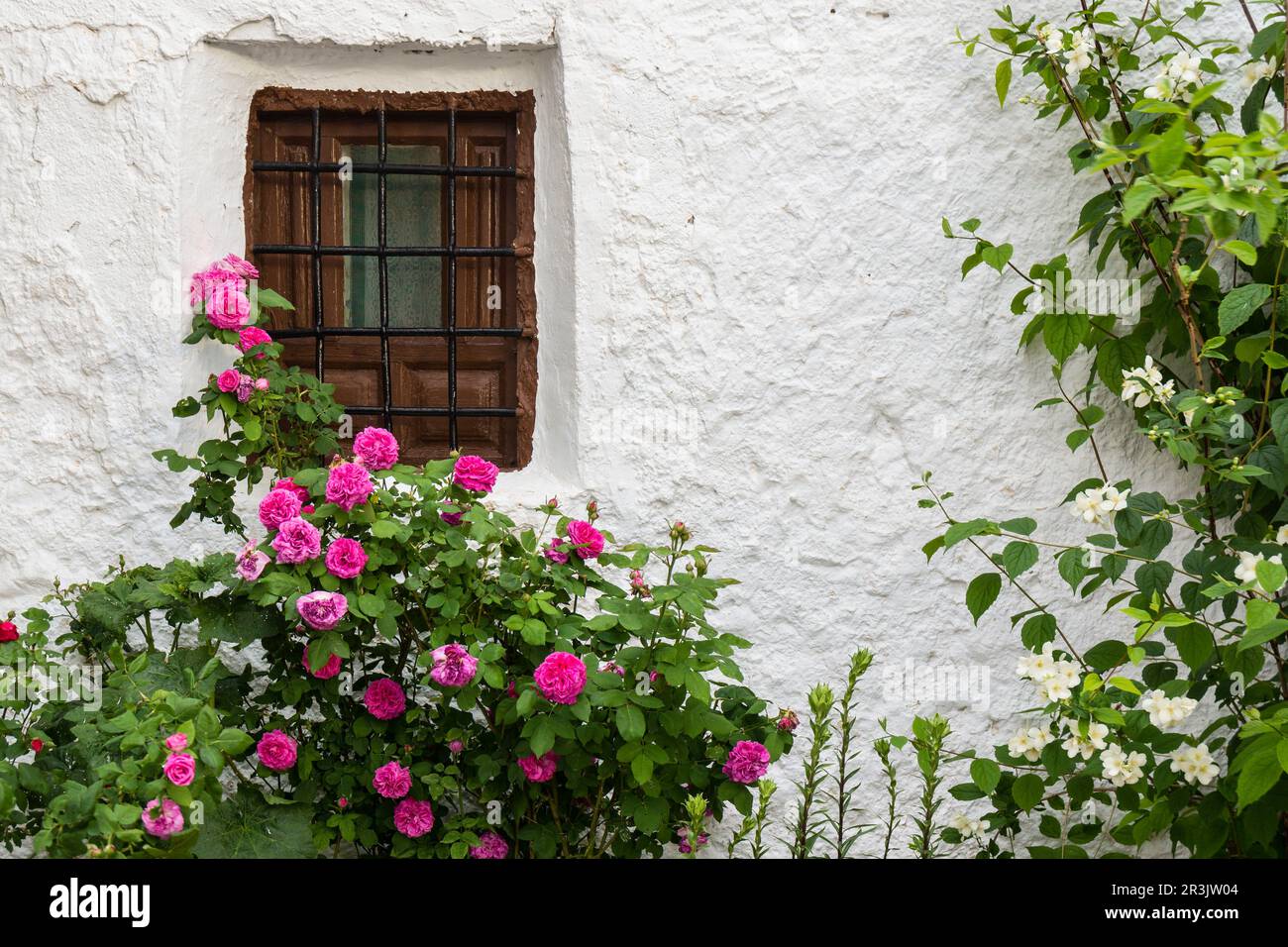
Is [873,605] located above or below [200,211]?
below

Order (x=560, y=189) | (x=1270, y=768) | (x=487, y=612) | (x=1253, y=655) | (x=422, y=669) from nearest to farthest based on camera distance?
(x=1270, y=768) → (x=1253, y=655) → (x=487, y=612) → (x=422, y=669) → (x=560, y=189)

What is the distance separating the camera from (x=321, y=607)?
7.81 feet

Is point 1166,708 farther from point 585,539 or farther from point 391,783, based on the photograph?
point 391,783

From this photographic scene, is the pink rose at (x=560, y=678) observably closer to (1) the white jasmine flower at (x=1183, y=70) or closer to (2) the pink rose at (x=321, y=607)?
(2) the pink rose at (x=321, y=607)

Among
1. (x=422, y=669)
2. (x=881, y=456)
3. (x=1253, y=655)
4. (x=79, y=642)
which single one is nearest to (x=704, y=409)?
(x=881, y=456)

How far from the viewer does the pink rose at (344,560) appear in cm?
243

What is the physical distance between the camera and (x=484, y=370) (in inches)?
130

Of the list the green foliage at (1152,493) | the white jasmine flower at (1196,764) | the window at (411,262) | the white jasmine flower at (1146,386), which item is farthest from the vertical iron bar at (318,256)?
the white jasmine flower at (1196,764)

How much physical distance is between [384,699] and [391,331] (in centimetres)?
108

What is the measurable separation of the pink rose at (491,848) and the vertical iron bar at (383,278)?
3.92 feet

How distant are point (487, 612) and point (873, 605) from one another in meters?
1.07

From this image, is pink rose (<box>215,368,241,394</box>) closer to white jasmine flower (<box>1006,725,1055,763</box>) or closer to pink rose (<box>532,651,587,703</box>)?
pink rose (<box>532,651,587,703</box>)

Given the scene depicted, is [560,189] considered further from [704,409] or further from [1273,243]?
[1273,243]

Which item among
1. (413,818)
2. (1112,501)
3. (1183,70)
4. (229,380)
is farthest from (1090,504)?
(229,380)
